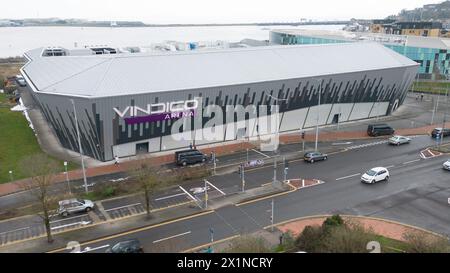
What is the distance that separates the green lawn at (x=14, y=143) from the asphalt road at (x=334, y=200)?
19139 mm

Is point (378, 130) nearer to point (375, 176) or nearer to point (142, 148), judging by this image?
point (375, 176)

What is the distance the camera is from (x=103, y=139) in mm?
43969

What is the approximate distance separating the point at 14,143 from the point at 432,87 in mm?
86302

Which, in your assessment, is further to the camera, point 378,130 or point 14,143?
point 378,130

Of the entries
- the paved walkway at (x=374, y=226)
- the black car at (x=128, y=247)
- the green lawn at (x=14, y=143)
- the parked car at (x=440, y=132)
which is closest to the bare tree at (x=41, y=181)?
the black car at (x=128, y=247)

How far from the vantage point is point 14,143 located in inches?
2026

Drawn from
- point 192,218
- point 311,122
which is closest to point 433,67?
point 311,122

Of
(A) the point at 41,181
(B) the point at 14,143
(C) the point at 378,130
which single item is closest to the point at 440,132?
(C) the point at 378,130

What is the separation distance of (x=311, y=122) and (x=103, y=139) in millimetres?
30446

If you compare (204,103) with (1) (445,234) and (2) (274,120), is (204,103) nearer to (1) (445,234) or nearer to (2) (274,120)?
(2) (274,120)

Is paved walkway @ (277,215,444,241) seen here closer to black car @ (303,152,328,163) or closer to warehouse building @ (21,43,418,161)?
black car @ (303,152,328,163)

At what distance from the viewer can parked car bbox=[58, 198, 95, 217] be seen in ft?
107

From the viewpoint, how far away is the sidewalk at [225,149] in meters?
38.9

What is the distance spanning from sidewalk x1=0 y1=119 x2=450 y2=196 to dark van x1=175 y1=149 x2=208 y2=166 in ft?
5.78
